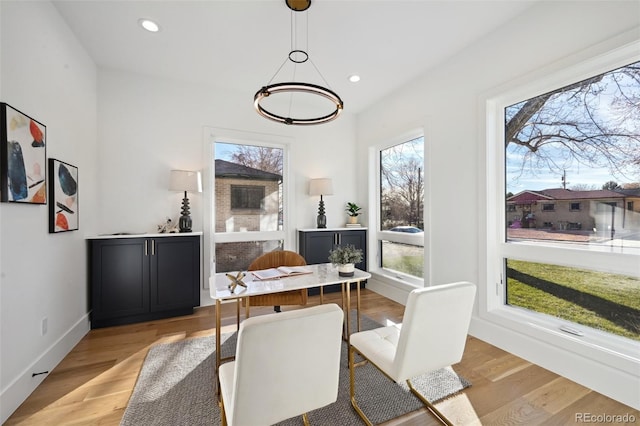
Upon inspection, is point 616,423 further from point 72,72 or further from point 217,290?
point 72,72

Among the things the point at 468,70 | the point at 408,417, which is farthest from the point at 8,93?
the point at 468,70

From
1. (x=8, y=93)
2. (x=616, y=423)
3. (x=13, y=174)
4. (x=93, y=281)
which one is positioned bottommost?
(x=616, y=423)

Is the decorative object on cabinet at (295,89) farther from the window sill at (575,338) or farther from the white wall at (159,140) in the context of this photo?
the window sill at (575,338)

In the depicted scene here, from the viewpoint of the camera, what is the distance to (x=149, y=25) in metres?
2.51

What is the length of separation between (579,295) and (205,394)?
114 inches

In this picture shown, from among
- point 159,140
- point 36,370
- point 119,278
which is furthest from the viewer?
point 159,140

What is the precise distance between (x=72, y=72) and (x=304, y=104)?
2.74 meters

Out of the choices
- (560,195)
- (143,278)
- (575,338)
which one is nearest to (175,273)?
(143,278)

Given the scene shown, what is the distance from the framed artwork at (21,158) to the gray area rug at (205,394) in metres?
1.53

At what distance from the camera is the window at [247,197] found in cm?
399

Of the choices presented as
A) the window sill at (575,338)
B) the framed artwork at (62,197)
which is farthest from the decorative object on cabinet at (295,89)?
the window sill at (575,338)

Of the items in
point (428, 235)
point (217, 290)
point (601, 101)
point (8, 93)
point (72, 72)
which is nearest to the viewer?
point (8, 93)

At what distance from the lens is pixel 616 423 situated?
64.1 inches

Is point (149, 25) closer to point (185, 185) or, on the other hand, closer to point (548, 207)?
point (185, 185)
